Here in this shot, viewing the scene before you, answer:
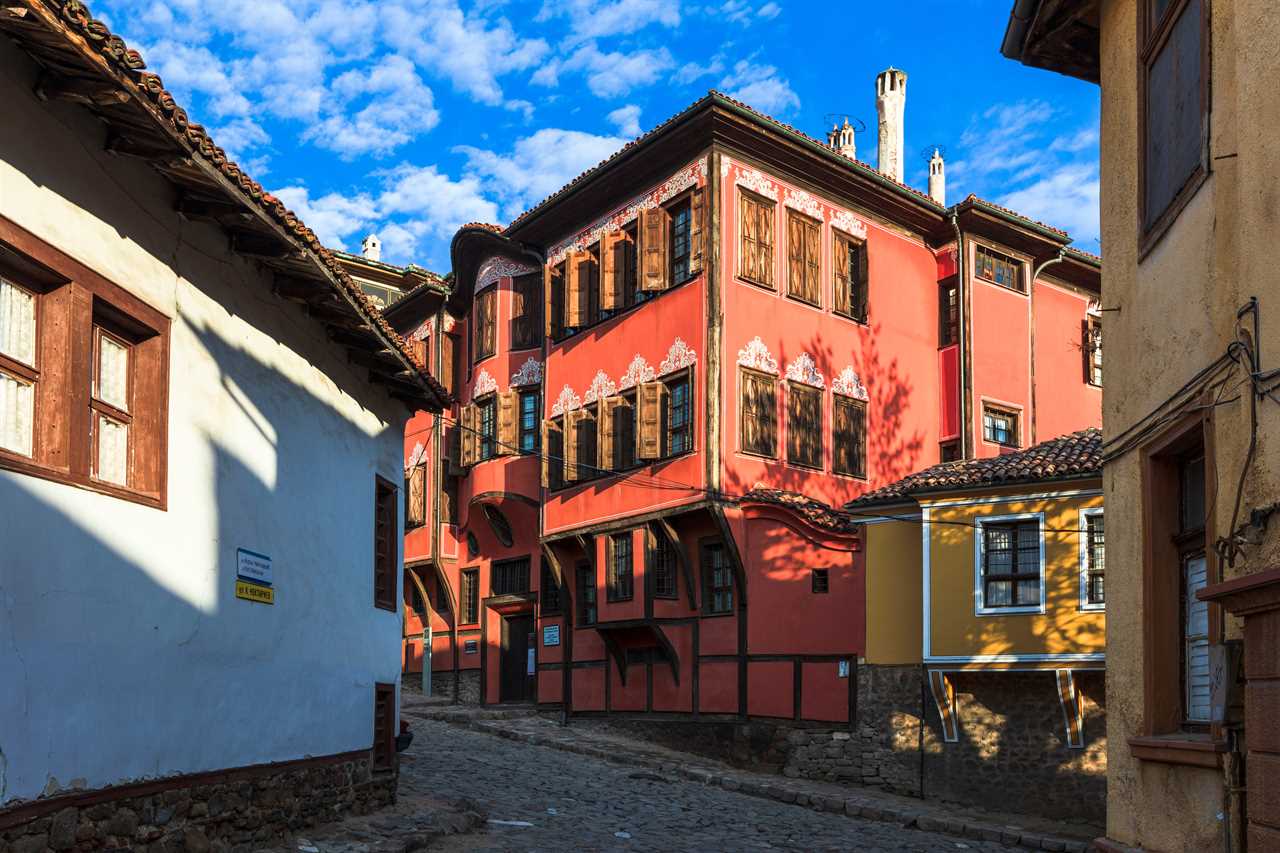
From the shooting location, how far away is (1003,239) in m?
29.3

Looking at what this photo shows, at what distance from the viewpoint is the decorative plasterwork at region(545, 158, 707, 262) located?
25.4m

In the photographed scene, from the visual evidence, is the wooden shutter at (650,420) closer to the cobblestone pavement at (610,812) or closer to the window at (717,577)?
the window at (717,577)

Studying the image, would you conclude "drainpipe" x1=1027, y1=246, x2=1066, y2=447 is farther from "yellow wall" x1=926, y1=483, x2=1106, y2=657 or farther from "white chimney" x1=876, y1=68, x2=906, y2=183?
"yellow wall" x1=926, y1=483, x2=1106, y2=657

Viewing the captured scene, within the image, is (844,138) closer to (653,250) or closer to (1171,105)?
(653,250)

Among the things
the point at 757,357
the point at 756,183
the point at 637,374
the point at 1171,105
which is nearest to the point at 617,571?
the point at 637,374

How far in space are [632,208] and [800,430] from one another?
17.6 feet

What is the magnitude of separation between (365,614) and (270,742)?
325 cm

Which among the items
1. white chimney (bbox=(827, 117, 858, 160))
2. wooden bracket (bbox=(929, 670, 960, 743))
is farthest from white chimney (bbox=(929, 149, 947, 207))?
wooden bracket (bbox=(929, 670, 960, 743))

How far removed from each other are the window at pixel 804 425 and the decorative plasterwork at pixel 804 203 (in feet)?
10.9

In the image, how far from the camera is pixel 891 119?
33.8 metres

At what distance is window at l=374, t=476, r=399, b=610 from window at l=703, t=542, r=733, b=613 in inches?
346

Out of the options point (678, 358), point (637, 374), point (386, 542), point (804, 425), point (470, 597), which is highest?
point (678, 358)

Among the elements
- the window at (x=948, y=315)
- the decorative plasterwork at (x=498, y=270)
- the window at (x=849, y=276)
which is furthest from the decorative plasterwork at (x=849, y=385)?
the decorative plasterwork at (x=498, y=270)

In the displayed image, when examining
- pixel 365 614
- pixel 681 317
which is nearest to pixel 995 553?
pixel 681 317
